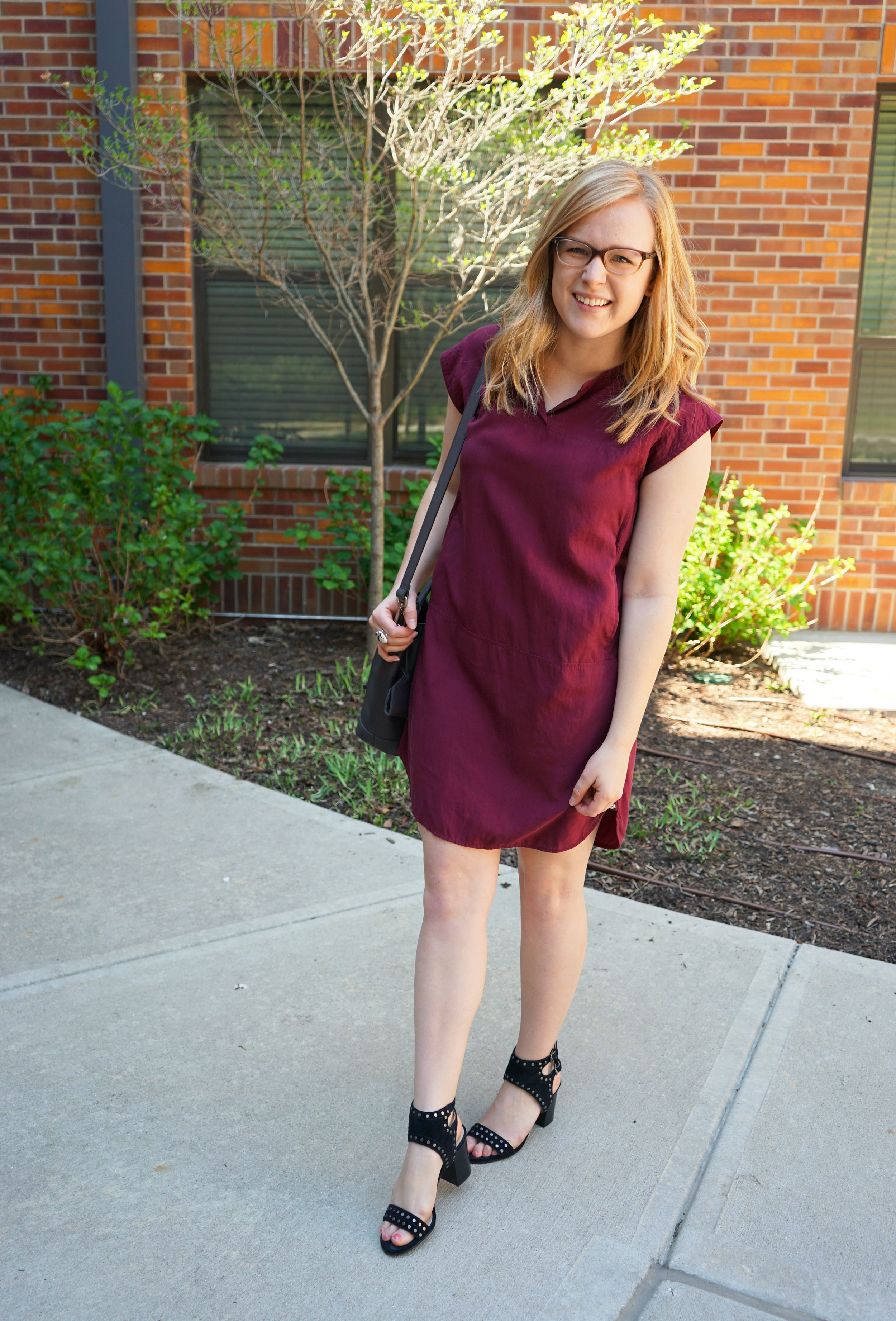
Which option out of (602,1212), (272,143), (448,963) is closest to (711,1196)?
(602,1212)

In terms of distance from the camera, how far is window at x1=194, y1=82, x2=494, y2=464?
600cm

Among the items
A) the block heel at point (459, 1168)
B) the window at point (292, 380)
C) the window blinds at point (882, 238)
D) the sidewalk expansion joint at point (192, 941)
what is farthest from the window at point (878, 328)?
the block heel at point (459, 1168)

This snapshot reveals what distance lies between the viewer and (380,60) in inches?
182

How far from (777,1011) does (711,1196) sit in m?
0.68

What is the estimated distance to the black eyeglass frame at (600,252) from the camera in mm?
1833

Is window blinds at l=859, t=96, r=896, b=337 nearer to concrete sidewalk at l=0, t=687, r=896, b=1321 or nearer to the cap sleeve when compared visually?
concrete sidewalk at l=0, t=687, r=896, b=1321

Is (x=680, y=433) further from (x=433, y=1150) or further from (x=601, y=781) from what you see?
(x=433, y=1150)

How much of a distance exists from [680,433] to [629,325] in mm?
216

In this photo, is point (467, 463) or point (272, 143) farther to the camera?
point (272, 143)

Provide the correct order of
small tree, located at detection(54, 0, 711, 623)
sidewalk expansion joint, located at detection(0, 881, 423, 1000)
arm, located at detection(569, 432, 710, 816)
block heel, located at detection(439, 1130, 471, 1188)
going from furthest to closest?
1. small tree, located at detection(54, 0, 711, 623)
2. sidewalk expansion joint, located at detection(0, 881, 423, 1000)
3. block heel, located at detection(439, 1130, 471, 1188)
4. arm, located at detection(569, 432, 710, 816)

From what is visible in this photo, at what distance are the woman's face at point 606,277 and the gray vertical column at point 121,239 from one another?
4.20m

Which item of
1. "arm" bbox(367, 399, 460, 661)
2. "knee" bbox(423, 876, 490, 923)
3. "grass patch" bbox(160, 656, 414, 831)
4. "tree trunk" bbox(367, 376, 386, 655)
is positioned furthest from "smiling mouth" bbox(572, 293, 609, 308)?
"tree trunk" bbox(367, 376, 386, 655)

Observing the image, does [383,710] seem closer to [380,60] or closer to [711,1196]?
[711,1196]

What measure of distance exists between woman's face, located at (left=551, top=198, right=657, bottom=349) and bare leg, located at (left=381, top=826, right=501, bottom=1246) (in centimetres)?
93
